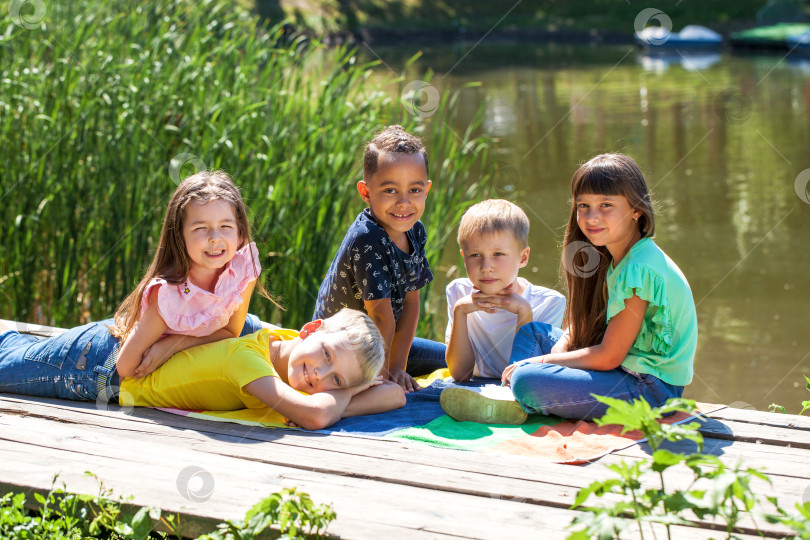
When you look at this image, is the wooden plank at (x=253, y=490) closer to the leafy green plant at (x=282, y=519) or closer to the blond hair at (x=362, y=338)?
the leafy green plant at (x=282, y=519)

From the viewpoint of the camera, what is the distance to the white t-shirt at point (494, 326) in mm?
3289

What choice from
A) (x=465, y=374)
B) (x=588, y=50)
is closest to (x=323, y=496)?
(x=465, y=374)

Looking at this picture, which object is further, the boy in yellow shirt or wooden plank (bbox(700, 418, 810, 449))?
the boy in yellow shirt

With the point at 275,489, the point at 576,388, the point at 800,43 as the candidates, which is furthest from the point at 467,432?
the point at 800,43

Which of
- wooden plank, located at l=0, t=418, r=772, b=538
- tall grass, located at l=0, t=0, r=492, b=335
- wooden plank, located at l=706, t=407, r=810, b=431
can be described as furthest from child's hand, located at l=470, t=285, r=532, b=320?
tall grass, located at l=0, t=0, r=492, b=335

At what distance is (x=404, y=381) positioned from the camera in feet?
10.4

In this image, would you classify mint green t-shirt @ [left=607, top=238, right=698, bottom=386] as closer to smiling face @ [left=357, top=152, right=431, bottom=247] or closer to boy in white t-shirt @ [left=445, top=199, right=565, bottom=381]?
boy in white t-shirt @ [left=445, top=199, right=565, bottom=381]

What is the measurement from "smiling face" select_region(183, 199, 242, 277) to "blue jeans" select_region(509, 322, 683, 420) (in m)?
1.01

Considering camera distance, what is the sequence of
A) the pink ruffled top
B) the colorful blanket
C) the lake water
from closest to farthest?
the colorful blanket < the pink ruffled top < the lake water

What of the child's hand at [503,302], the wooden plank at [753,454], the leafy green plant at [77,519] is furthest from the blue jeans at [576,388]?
the leafy green plant at [77,519]

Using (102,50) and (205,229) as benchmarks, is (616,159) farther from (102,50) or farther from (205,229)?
(102,50)

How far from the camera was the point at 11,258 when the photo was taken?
4352 mm

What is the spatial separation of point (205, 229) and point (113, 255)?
1698mm

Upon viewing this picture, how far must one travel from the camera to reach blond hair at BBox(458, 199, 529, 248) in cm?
308
